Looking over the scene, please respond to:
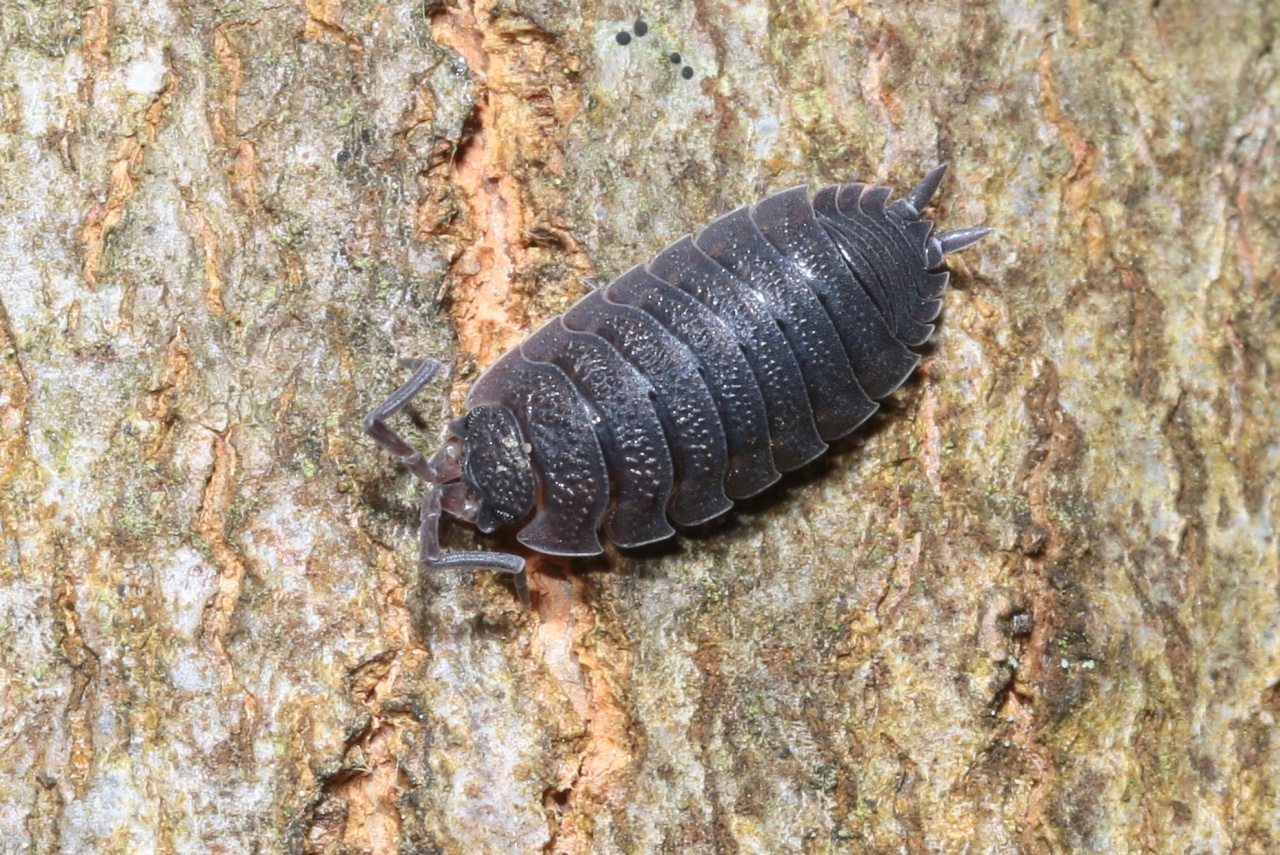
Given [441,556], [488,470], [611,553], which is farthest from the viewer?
[611,553]

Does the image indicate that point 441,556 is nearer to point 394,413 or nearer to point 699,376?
point 394,413

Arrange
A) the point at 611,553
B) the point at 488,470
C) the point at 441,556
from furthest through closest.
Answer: the point at 611,553, the point at 488,470, the point at 441,556

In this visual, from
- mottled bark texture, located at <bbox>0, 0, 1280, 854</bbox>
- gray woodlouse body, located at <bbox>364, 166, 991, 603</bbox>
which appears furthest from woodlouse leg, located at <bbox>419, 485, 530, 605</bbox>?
mottled bark texture, located at <bbox>0, 0, 1280, 854</bbox>

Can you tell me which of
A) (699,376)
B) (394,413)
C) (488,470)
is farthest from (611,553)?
(394,413)

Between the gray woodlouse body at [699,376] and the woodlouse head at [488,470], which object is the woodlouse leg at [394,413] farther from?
the woodlouse head at [488,470]

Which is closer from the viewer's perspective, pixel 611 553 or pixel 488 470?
pixel 488 470

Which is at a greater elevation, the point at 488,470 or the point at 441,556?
the point at 488,470
